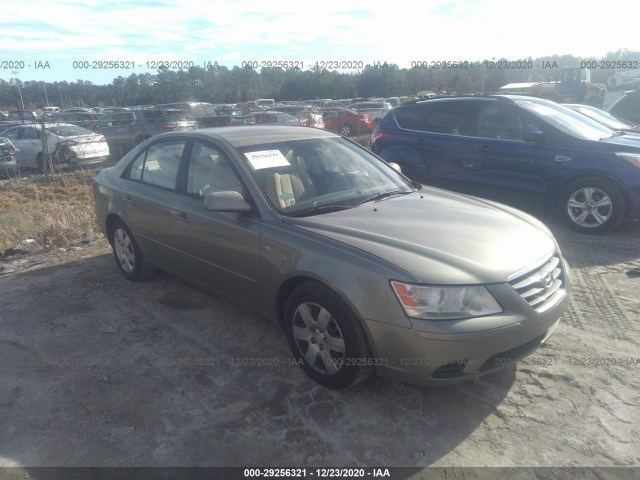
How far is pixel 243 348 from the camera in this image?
3.88 metres

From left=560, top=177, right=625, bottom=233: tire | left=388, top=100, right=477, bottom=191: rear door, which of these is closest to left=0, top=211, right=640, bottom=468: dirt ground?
left=560, top=177, right=625, bottom=233: tire

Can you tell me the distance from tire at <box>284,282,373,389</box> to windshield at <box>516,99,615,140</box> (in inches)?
201

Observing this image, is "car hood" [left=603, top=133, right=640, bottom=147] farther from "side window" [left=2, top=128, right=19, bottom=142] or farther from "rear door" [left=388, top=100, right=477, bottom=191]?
"side window" [left=2, top=128, right=19, bottom=142]

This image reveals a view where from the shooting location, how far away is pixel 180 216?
4234 millimetres

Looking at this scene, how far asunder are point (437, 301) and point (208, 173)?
89.1 inches

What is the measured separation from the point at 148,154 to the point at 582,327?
423 cm

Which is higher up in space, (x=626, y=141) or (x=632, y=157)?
(x=626, y=141)

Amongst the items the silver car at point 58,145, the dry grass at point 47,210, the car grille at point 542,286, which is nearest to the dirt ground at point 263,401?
the car grille at point 542,286

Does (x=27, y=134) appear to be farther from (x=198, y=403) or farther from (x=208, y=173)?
(x=198, y=403)

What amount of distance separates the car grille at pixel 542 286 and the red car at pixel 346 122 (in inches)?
755

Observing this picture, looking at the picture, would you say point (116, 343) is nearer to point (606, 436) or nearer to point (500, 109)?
point (606, 436)

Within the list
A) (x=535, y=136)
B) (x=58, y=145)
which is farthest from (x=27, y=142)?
(x=535, y=136)

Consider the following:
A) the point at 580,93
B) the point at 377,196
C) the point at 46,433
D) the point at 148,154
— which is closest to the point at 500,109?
the point at 377,196

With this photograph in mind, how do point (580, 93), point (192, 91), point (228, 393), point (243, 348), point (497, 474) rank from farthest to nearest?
point (192, 91), point (580, 93), point (243, 348), point (228, 393), point (497, 474)
